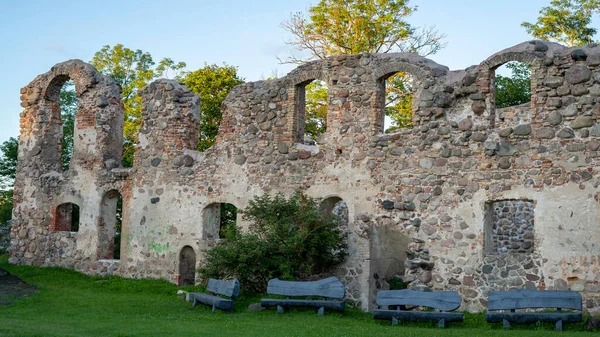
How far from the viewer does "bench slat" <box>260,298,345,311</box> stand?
13617mm

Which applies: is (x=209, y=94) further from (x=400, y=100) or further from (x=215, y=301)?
(x=215, y=301)

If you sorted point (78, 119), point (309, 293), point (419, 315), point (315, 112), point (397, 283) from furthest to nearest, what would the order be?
point (315, 112)
point (78, 119)
point (397, 283)
point (309, 293)
point (419, 315)

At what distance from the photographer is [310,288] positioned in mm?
13930

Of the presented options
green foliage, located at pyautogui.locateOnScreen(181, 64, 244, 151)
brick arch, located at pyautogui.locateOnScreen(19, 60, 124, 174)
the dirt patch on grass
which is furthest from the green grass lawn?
green foliage, located at pyautogui.locateOnScreen(181, 64, 244, 151)

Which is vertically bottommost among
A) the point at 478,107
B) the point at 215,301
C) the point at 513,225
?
the point at 215,301

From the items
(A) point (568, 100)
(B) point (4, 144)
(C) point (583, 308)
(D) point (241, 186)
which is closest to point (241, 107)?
(D) point (241, 186)

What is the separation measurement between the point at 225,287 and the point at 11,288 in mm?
6242

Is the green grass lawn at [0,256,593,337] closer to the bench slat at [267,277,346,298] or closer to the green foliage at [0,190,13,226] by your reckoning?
the bench slat at [267,277,346,298]

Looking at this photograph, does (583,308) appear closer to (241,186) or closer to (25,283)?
(241,186)

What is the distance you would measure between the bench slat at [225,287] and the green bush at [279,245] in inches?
19.3

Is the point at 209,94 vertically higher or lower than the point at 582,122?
higher

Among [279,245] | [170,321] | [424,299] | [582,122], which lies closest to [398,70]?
[582,122]

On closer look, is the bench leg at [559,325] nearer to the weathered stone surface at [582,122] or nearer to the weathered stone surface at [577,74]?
the weathered stone surface at [582,122]

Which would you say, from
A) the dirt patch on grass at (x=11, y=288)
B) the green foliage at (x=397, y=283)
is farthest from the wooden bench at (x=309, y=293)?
the dirt patch on grass at (x=11, y=288)
